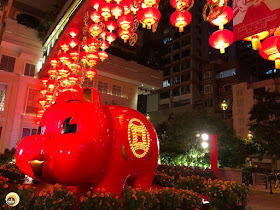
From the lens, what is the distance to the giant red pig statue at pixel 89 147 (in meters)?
3.52

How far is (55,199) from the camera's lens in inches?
A: 128

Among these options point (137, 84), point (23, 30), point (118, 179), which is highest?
point (23, 30)

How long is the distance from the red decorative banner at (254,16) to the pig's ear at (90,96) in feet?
8.48

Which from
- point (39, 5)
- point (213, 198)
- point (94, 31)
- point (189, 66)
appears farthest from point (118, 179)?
point (189, 66)

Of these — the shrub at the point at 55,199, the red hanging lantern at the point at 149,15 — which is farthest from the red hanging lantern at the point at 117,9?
the shrub at the point at 55,199

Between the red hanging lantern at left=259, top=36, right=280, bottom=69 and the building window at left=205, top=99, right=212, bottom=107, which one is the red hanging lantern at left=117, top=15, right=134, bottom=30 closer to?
the red hanging lantern at left=259, top=36, right=280, bottom=69

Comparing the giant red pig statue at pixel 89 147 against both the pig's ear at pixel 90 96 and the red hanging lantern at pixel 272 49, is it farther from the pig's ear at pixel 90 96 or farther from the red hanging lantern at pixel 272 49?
the red hanging lantern at pixel 272 49

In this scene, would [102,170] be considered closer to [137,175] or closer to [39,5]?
[137,175]

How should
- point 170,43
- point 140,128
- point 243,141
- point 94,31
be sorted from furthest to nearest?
point 170,43
point 243,141
point 94,31
point 140,128

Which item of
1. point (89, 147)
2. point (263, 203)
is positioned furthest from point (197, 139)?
point (89, 147)

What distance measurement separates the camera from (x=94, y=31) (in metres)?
8.61

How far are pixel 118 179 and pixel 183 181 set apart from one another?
10.2 feet

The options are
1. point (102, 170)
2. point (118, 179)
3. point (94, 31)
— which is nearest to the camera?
point (102, 170)

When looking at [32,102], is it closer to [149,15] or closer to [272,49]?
[149,15]
